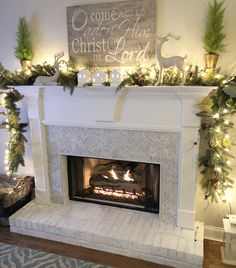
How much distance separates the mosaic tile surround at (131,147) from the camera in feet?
8.12

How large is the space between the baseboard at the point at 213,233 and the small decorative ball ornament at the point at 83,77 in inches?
74.6

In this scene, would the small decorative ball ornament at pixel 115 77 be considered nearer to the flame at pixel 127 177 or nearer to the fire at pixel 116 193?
the flame at pixel 127 177

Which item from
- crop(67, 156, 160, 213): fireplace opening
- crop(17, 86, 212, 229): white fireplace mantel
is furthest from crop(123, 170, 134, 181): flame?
crop(17, 86, 212, 229): white fireplace mantel

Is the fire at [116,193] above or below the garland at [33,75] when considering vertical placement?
below

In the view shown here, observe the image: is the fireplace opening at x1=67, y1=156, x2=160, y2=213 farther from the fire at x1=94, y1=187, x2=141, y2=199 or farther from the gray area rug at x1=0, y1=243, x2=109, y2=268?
the gray area rug at x1=0, y1=243, x2=109, y2=268

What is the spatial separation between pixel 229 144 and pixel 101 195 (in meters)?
1.51

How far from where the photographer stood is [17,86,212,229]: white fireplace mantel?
7.55 feet

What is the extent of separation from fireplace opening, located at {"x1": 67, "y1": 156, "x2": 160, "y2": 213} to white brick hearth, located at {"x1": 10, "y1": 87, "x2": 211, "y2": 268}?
0.09m

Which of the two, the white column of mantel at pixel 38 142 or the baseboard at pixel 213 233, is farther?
the white column of mantel at pixel 38 142

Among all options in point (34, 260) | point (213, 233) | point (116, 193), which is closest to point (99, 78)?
point (116, 193)

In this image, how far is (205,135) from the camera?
2.45 m

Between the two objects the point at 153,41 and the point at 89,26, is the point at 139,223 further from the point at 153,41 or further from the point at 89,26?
the point at 89,26

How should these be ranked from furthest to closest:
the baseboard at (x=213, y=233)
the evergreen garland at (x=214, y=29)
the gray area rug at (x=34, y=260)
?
the baseboard at (x=213, y=233), the gray area rug at (x=34, y=260), the evergreen garland at (x=214, y=29)

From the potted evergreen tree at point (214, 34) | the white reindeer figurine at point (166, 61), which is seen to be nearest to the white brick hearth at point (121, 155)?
the white reindeer figurine at point (166, 61)
